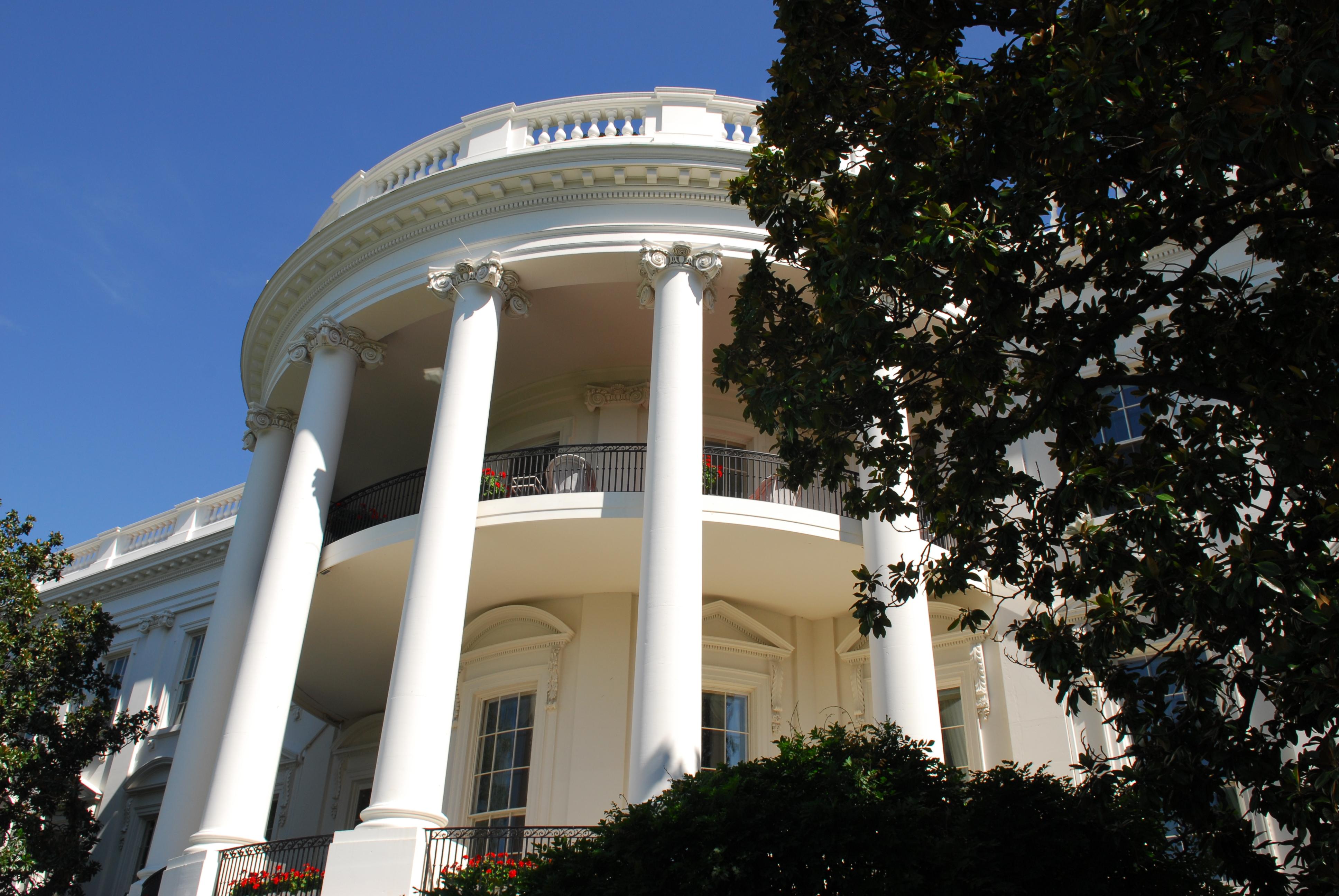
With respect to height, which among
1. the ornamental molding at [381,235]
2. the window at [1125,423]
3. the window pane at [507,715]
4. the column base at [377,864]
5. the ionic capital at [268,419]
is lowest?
the column base at [377,864]

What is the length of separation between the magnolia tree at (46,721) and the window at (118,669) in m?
6.42

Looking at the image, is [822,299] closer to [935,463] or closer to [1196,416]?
[935,463]

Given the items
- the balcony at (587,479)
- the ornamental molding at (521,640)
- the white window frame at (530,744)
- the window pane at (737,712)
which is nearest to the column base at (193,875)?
the white window frame at (530,744)

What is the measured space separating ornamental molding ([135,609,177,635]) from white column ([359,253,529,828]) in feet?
48.3

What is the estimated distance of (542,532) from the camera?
45.3 ft

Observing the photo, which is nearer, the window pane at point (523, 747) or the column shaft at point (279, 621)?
the column shaft at point (279, 621)

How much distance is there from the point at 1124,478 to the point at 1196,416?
1.98ft

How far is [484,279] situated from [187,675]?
49.9ft

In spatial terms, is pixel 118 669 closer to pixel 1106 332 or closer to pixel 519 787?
pixel 519 787


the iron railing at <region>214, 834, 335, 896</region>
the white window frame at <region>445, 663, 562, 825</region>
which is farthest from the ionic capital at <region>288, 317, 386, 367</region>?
the iron railing at <region>214, 834, 335, 896</region>

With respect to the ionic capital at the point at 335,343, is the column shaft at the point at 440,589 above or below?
below

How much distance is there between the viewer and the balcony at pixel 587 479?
15227mm

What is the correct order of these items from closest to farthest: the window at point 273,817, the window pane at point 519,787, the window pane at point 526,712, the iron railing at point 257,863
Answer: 1. the iron railing at point 257,863
2. the window pane at point 519,787
3. the window pane at point 526,712
4. the window at point 273,817

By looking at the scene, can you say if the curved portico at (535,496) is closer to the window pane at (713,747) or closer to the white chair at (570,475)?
the white chair at (570,475)
